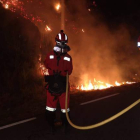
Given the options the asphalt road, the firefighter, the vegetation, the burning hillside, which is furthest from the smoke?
the firefighter

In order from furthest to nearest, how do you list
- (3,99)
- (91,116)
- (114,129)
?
(3,99) < (91,116) < (114,129)

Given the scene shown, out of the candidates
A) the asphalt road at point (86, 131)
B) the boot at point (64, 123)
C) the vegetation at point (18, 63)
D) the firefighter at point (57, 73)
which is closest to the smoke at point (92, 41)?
the vegetation at point (18, 63)

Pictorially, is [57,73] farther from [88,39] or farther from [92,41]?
[92,41]

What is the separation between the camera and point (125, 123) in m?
4.40

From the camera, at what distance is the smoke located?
1449 centimetres

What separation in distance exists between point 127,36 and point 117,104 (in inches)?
786

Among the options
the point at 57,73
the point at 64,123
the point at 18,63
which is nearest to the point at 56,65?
the point at 57,73

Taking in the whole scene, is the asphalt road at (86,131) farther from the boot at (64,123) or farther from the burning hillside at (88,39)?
the burning hillside at (88,39)

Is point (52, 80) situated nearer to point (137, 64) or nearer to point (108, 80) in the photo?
point (108, 80)

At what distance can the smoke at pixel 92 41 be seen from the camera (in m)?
14.5

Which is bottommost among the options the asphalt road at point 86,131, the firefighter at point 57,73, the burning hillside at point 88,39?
the asphalt road at point 86,131

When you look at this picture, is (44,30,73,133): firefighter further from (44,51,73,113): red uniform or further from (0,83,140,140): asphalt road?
(0,83,140,140): asphalt road

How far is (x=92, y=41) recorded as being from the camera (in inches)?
741

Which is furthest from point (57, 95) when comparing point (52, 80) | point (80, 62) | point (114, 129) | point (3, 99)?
point (80, 62)
